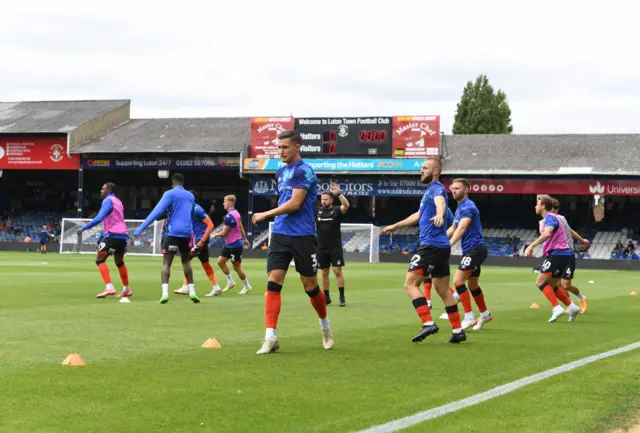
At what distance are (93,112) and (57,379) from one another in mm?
63961

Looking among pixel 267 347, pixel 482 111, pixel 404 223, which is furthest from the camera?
pixel 482 111

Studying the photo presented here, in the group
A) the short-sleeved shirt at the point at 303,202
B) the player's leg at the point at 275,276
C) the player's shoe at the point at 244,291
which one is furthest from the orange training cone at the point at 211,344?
the player's shoe at the point at 244,291

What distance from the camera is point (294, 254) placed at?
937 centimetres

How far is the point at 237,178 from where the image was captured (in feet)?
219

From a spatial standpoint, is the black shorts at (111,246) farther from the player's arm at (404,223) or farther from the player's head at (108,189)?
the player's arm at (404,223)

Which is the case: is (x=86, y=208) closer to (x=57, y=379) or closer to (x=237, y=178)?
(x=237, y=178)

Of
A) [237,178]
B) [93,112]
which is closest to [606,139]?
[237,178]

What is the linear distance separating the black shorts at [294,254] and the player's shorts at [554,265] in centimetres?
610

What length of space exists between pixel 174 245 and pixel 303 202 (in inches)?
269

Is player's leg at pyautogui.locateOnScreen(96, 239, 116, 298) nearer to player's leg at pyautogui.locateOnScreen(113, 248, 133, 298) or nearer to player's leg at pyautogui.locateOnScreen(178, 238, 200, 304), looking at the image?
player's leg at pyautogui.locateOnScreen(113, 248, 133, 298)

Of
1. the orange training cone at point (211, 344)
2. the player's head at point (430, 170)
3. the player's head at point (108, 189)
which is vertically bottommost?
the orange training cone at point (211, 344)

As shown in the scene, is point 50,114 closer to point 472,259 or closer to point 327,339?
point 472,259

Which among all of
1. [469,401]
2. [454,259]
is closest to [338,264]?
[469,401]

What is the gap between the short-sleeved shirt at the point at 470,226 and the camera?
39.5 feet
